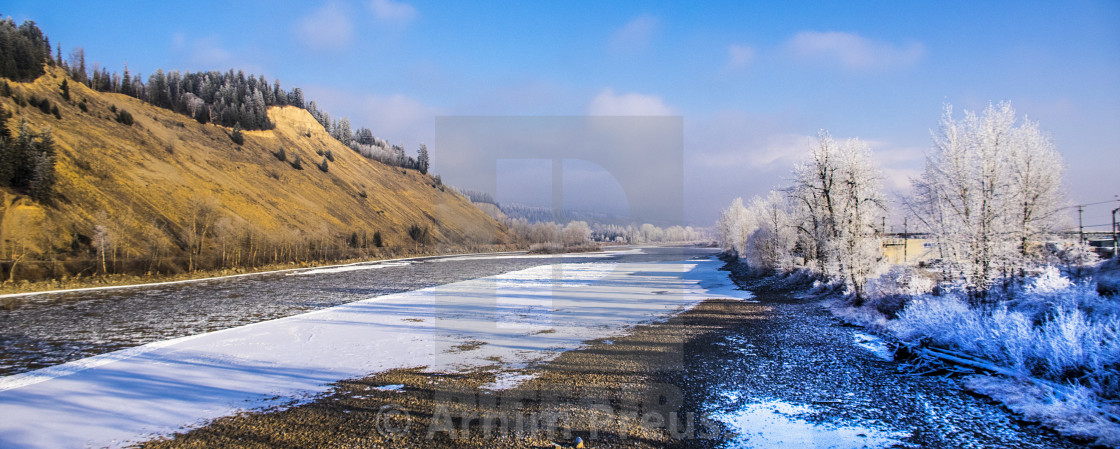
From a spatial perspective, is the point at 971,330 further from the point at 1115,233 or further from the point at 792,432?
the point at 1115,233

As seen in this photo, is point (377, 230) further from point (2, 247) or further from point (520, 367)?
point (520, 367)

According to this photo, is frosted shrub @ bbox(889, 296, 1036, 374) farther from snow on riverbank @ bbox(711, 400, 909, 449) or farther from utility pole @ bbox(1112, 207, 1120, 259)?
utility pole @ bbox(1112, 207, 1120, 259)

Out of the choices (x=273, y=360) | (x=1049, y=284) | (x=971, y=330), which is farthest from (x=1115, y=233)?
(x=273, y=360)

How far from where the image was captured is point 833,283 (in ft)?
72.6

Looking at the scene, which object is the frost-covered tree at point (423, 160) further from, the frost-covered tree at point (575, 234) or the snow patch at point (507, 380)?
the snow patch at point (507, 380)

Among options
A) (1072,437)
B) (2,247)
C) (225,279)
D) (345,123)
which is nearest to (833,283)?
(1072,437)

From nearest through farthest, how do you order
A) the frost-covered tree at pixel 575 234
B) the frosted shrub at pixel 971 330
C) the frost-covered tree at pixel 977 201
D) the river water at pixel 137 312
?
the frosted shrub at pixel 971 330, the river water at pixel 137 312, the frost-covered tree at pixel 977 201, the frost-covered tree at pixel 575 234

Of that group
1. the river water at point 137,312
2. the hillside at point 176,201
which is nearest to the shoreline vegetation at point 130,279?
the hillside at point 176,201

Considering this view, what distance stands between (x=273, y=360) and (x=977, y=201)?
2064 centimetres

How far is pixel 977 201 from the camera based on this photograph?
14477 millimetres

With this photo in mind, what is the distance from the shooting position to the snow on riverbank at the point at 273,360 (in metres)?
6.61

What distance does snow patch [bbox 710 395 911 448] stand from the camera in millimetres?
5688

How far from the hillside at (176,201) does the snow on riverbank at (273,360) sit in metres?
28.1

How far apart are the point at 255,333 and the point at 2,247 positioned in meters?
29.9
